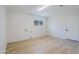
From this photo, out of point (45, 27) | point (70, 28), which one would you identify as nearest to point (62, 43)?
point (70, 28)

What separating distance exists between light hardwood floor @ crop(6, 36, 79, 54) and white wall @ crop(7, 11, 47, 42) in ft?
0.29

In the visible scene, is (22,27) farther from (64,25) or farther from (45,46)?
(64,25)

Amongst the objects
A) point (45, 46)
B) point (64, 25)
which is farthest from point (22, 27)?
point (64, 25)

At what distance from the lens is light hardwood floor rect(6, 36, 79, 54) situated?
50.4 inches

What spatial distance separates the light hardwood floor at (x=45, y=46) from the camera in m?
1.28

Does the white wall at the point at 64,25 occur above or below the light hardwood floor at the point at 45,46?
above

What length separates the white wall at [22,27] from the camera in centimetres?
123

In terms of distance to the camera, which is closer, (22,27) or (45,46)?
(22,27)

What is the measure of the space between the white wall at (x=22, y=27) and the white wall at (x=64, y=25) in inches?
6.0

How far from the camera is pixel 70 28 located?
1.32m

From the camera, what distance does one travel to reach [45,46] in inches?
57.3

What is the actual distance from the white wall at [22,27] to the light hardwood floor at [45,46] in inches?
3.5

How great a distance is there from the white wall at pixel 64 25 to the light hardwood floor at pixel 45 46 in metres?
0.09

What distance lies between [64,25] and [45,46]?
1.61 feet
